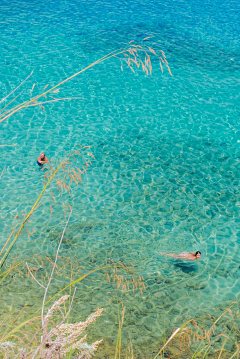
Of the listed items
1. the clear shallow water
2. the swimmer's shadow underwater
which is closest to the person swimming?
the clear shallow water

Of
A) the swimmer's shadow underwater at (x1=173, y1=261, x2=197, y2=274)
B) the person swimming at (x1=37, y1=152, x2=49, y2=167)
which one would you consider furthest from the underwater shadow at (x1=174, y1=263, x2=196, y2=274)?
the person swimming at (x1=37, y1=152, x2=49, y2=167)

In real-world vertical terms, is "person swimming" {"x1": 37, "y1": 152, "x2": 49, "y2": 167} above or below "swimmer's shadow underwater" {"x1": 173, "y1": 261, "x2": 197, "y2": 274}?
above

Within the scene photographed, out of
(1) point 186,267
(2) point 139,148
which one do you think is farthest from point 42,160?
(1) point 186,267

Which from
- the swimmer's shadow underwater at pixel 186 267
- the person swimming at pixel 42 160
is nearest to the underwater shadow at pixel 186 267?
the swimmer's shadow underwater at pixel 186 267

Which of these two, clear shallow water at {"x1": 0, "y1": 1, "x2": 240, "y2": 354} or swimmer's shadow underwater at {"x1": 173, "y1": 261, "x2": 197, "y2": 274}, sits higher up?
clear shallow water at {"x1": 0, "y1": 1, "x2": 240, "y2": 354}

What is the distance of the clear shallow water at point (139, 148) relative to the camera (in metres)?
5.81

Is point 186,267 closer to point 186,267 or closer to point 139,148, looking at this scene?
point 186,267

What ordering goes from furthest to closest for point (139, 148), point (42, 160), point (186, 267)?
1. point (139, 148)
2. point (42, 160)
3. point (186, 267)

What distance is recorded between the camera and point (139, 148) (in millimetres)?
8727

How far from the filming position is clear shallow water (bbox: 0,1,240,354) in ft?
19.1

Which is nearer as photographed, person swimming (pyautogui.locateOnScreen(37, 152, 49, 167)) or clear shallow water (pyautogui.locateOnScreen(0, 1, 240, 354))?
clear shallow water (pyautogui.locateOnScreen(0, 1, 240, 354))

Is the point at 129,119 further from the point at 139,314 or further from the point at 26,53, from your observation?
the point at 139,314

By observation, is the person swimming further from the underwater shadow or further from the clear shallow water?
the underwater shadow

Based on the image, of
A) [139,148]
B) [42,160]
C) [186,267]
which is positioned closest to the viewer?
[186,267]
